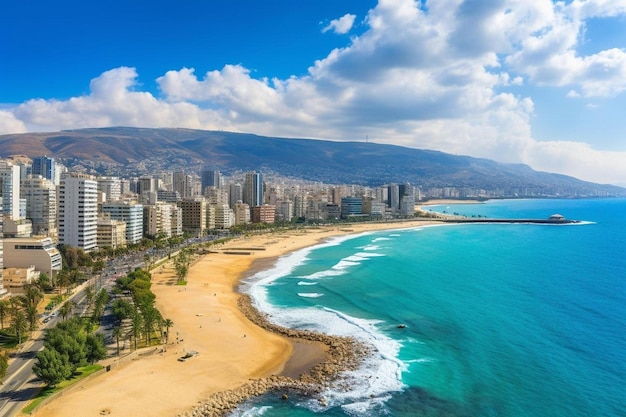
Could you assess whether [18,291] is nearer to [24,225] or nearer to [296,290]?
[24,225]

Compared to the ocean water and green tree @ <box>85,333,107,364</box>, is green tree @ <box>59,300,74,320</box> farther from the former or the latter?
the ocean water

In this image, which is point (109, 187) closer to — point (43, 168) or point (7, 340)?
point (43, 168)

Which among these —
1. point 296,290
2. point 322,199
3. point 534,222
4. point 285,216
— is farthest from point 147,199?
point 534,222

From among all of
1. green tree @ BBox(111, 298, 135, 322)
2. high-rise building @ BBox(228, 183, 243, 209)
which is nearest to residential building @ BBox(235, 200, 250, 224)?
high-rise building @ BBox(228, 183, 243, 209)

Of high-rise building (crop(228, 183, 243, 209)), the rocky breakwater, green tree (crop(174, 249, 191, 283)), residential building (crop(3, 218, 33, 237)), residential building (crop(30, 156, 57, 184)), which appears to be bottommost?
the rocky breakwater

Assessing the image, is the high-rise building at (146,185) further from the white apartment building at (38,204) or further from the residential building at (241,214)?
the white apartment building at (38,204)

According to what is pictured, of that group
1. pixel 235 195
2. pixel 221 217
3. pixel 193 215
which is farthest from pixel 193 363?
pixel 235 195

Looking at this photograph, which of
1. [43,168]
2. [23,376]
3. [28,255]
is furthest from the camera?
[43,168]
